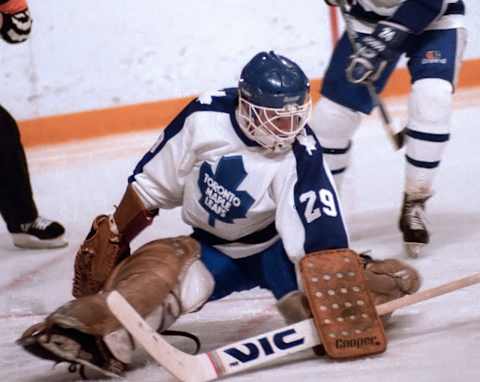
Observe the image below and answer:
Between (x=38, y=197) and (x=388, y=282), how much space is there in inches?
90.1

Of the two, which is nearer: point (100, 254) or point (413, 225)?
point (100, 254)

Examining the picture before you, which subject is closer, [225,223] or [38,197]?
[225,223]

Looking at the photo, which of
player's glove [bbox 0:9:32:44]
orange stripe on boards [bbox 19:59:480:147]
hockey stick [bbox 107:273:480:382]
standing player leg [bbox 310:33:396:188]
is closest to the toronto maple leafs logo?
hockey stick [bbox 107:273:480:382]

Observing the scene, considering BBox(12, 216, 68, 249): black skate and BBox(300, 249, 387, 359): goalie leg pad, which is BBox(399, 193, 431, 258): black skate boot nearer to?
BBox(300, 249, 387, 359): goalie leg pad

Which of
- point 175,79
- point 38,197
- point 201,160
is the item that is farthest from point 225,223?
point 175,79

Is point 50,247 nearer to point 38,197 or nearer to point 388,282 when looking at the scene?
point 38,197

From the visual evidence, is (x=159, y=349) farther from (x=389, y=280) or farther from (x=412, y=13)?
(x=412, y=13)

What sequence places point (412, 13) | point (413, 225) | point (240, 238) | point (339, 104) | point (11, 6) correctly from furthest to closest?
1. point (11, 6)
2. point (339, 104)
3. point (413, 225)
4. point (412, 13)
5. point (240, 238)

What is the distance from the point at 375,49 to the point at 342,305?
3.37 feet

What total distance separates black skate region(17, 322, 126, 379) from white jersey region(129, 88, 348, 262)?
0.40 m

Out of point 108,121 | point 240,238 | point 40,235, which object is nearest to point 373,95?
point 240,238

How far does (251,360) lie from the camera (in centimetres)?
214

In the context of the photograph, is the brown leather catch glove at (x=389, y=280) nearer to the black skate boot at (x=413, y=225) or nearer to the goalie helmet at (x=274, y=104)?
the goalie helmet at (x=274, y=104)

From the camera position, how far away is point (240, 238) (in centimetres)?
242
